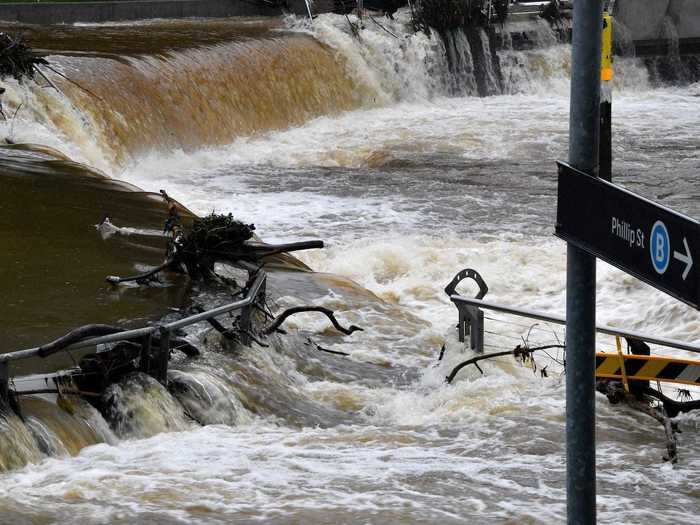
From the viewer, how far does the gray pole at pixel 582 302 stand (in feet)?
8.95

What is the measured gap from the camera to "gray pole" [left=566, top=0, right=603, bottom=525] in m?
2.73

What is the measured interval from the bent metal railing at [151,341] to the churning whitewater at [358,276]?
15cm

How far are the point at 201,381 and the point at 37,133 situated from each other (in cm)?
886

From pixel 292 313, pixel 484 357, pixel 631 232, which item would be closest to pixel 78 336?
pixel 292 313

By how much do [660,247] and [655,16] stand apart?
30.4 m

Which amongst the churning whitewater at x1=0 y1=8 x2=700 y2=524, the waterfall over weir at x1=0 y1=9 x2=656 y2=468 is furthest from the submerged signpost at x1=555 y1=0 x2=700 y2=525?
the waterfall over weir at x1=0 y1=9 x2=656 y2=468

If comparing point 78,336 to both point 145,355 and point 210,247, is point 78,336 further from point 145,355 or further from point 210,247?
point 210,247

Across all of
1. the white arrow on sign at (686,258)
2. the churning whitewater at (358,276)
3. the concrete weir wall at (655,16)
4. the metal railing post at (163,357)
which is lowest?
the churning whitewater at (358,276)

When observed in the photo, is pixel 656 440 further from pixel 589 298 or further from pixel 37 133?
pixel 37 133

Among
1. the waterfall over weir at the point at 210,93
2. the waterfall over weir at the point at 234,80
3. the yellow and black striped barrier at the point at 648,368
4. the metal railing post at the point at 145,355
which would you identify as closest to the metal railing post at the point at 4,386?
the waterfall over weir at the point at 210,93

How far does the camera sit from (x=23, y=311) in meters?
8.82

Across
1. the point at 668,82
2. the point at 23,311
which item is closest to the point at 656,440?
the point at 23,311

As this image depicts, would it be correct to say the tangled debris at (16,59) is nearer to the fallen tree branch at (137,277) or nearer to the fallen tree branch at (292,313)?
the fallen tree branch at (137,277)

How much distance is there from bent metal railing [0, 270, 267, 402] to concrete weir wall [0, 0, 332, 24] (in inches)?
677
